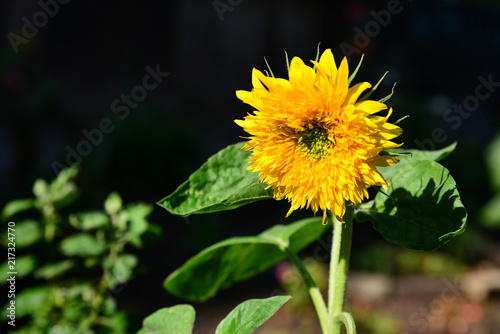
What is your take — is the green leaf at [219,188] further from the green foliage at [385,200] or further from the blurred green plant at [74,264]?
the blurred green plant at [74,264]

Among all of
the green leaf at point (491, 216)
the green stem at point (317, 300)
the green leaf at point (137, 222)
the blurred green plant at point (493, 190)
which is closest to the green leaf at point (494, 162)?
the blurred green plant at point (493, 190)

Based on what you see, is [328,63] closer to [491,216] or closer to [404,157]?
[404,157]

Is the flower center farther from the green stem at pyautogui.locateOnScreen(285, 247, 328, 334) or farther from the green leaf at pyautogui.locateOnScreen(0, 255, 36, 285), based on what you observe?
the green leaf at pyautogui.locateOnScreen(0, 255, 36, 285)

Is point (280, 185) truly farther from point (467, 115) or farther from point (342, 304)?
point (467, 115)

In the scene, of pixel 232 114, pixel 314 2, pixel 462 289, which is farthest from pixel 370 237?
pixel 314 2

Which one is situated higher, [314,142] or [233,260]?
[314,142]

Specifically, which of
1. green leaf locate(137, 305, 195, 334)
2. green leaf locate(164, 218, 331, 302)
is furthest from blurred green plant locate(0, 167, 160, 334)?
green leaf locate(137, 305, 195, 334)

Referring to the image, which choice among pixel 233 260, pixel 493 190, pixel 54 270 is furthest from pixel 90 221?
pixel 493 190
